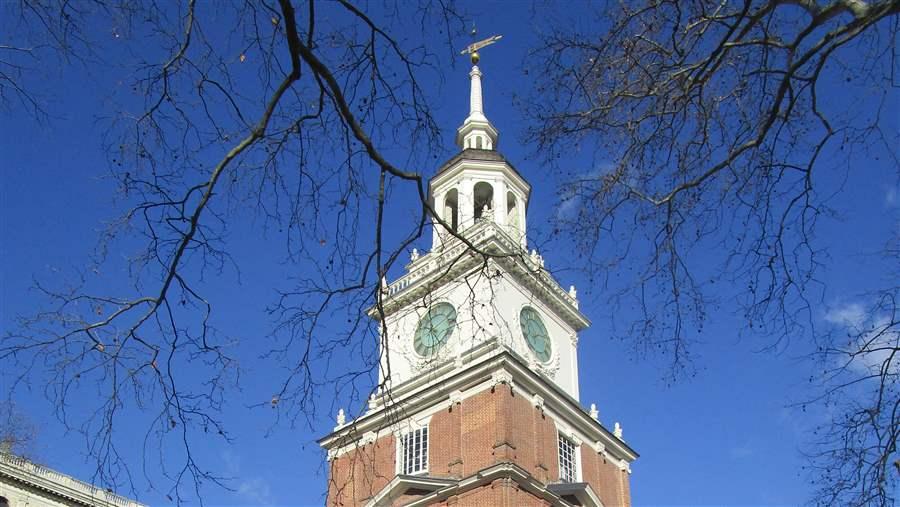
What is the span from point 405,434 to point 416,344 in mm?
4008

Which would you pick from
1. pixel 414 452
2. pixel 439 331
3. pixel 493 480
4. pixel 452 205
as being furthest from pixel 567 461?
pixel 452 205

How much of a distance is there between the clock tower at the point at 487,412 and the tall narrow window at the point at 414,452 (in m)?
0.04

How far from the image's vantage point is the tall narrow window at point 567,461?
34.3m

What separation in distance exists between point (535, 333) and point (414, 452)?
22.2ft

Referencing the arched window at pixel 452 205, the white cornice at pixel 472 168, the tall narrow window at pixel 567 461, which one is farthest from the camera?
the white cornice at pixel 472 168

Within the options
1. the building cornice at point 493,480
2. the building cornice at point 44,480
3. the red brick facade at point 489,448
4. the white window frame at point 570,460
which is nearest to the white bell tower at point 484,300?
the red brick facade at point 489,448

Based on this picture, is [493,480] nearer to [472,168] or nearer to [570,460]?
[570,460]

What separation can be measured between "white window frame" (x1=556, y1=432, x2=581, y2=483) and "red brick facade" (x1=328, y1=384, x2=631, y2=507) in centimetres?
26

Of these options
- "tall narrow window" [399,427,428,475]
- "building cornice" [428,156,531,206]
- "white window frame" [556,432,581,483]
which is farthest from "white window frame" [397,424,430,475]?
"building cornice" [428,156,531,206]

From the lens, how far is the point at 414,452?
34.3 meters

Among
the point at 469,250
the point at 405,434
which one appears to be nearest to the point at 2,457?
the point at 405,434

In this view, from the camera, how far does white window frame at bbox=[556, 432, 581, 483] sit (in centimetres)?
3434

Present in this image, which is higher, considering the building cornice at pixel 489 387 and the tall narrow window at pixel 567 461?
the building cornice at pixel 489 387

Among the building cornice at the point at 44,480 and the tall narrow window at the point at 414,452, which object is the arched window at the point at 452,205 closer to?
the tall narrow window at the point at 414,452
